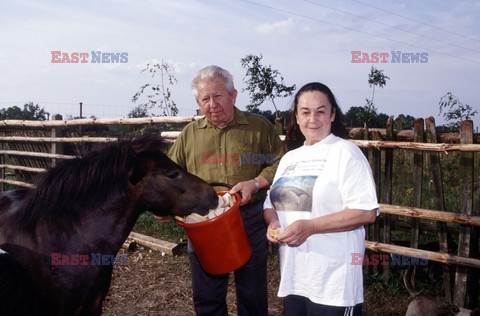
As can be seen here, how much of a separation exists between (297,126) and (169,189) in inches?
37.3

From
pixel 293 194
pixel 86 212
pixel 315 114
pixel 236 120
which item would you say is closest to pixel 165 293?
pixel 86 212

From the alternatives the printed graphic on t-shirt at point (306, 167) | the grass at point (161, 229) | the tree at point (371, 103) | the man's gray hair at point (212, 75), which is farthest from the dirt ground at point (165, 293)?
the tree at point (371, 103)

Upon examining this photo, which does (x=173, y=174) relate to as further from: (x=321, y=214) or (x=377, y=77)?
(x=377, y=77)

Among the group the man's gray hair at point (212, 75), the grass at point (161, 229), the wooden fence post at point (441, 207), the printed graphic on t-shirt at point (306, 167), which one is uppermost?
the man's gray hair at point (212, 75)

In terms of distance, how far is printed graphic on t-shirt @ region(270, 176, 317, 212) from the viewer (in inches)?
Result: 82.8

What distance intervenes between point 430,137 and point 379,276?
1838 mm

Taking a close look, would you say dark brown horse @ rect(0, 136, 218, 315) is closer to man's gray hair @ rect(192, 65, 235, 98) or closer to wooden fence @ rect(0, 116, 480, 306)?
man's gray hair @ rect(192, 65, 235, 98)

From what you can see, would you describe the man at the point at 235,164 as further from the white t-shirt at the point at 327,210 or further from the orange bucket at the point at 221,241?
the white t-shirt at the point at 327,210

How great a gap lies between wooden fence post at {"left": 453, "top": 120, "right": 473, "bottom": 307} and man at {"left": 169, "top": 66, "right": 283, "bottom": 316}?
2360 mm

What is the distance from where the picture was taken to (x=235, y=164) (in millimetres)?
3094

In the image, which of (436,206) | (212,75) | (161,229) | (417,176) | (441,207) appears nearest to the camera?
(212,75)

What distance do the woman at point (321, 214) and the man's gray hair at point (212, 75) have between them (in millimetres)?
835

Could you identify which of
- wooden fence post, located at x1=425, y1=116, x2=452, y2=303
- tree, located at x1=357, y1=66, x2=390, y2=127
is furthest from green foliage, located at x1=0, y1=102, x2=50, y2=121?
wooden fence post, located at x1=425, y1=116, x2=452, y2=303

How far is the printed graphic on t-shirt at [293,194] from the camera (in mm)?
2104
